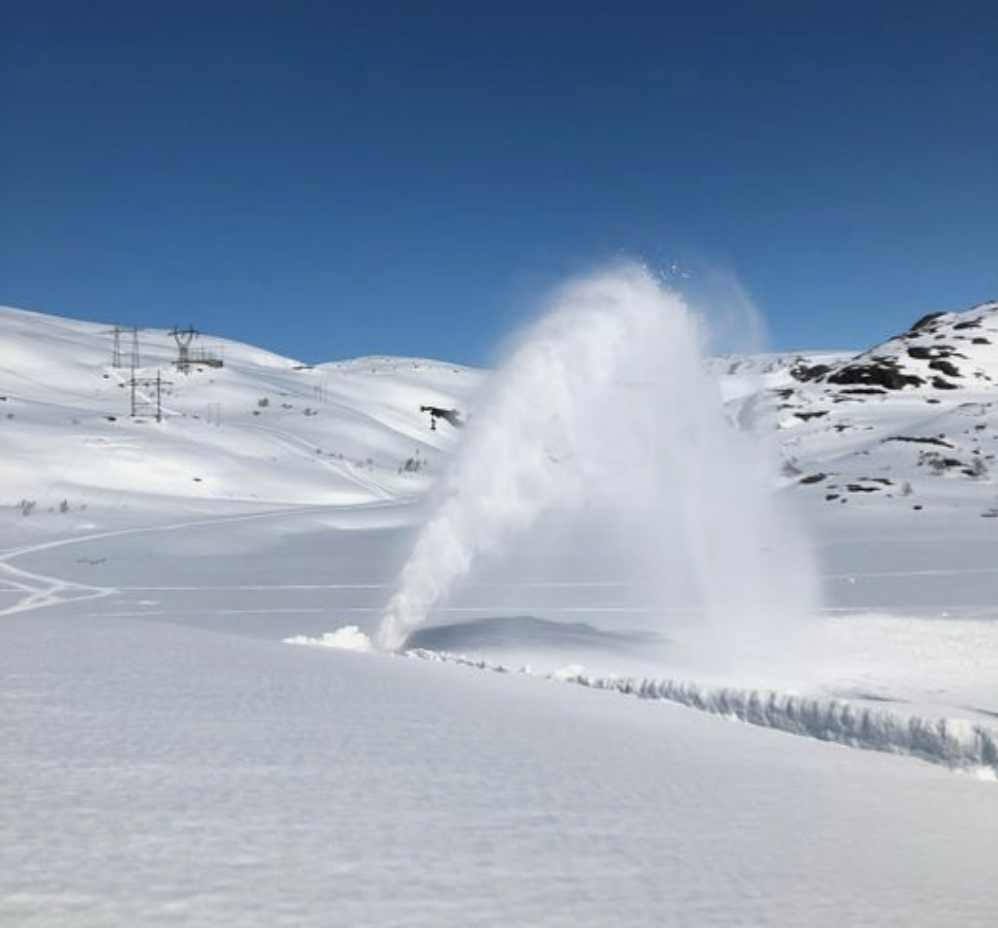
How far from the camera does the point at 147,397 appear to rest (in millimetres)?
50781

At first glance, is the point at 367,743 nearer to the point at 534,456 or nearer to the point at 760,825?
the point at 760,825

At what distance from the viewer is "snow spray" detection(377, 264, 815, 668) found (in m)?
11.4

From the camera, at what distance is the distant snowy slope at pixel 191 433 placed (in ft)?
107

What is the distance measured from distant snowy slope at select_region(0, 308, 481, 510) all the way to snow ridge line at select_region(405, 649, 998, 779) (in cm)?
1298

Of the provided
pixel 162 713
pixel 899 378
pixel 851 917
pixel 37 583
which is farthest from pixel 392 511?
pixel 899 378

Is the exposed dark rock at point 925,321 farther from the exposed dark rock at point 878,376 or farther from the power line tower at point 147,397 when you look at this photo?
the power line tower at point 147,397

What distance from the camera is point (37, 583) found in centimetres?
1555

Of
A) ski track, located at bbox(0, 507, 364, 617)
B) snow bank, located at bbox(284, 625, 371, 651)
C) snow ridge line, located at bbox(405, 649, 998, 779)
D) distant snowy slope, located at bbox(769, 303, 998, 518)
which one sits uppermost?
distant snowy slope, located at bbox(769, 303, 998, 518)

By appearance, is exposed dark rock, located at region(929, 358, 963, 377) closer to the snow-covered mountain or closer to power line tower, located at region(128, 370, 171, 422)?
the snow-covered mountain

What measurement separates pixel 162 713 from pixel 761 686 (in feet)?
18.4

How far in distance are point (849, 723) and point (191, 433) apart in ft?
126

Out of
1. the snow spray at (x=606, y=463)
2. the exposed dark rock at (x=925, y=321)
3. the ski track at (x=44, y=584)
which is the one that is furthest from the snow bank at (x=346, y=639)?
the exposed dark rock at (x=925, y=321)

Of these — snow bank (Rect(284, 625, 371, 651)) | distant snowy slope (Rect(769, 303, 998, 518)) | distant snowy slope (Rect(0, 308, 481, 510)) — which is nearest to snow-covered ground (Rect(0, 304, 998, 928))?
snow bank (Rect(284, 625, 371, 651))

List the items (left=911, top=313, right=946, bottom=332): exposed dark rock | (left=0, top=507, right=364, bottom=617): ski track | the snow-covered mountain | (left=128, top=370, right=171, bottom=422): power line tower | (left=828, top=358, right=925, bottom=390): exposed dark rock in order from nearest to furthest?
(left=0, top=507, right=364, bottom=617): ski track → the snow-covered mountain → (left=128, top=370, right=171, bottom=422): power line tower → (left=828, top=358, right=925, bottom=390): exposed dark rock → (left=911, top=313, right=946, bottom=332): exposed dark rock
